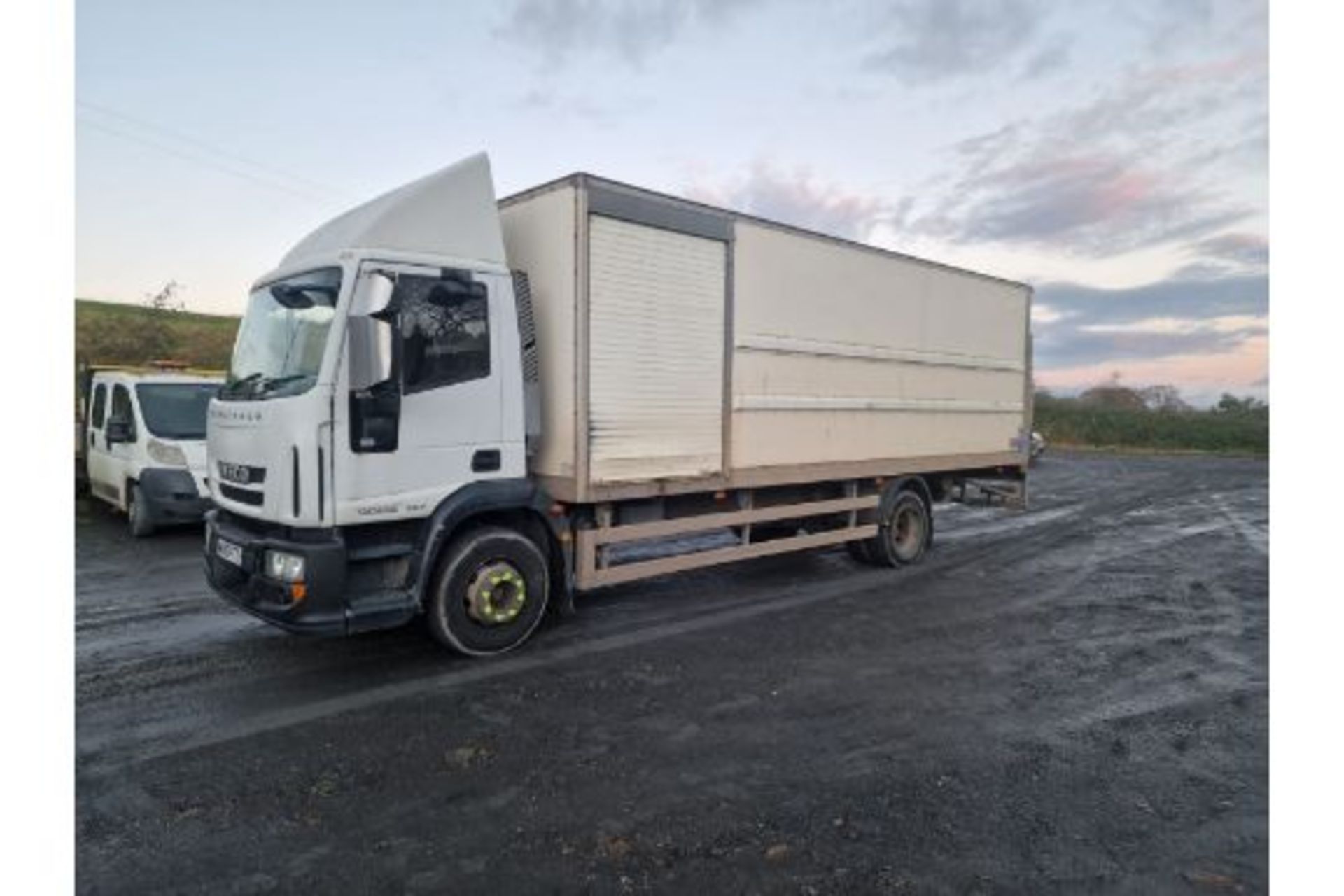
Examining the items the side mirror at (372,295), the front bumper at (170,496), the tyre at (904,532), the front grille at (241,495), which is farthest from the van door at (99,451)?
the tyre at (904,532)

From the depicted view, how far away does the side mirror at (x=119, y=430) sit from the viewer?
1088 cm

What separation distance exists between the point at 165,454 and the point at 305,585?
703cm

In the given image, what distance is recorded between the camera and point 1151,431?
45562mm

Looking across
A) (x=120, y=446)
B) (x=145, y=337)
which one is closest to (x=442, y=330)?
(x=120, y=446)

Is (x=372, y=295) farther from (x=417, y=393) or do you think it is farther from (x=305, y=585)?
(x=305, y=585)

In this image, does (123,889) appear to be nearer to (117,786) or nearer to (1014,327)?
(117,786)

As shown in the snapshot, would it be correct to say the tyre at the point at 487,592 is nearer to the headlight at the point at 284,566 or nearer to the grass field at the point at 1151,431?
the headlight at the point at 284,566

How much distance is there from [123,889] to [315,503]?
2399 millimetres

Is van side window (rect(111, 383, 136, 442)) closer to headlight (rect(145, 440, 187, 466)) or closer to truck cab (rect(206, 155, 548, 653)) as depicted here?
headlight (rect(145, 440, 187, 466))

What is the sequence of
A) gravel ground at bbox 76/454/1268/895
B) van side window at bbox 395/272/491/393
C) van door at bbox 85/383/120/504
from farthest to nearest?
van door at bbox 85/383/120/504 → van side window at bbox 395/272/491/393 → gravel ground at bbox 76/454/1268/895

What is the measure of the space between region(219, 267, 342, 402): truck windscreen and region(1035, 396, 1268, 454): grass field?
4514 cm

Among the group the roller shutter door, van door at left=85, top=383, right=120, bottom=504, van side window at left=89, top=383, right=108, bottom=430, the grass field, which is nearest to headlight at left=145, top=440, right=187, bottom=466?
van door at left=85, top=383, right=120, bottom=504

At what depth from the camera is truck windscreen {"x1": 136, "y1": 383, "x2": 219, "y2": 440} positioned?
35.1 ft

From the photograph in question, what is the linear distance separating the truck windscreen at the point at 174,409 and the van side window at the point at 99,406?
1.24 metres
